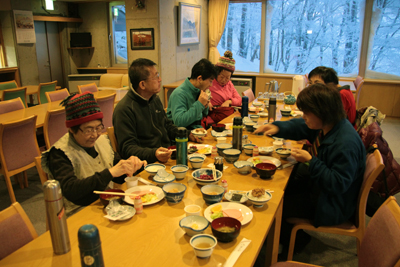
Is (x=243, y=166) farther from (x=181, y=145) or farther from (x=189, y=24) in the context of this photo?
(x=189, y=24)

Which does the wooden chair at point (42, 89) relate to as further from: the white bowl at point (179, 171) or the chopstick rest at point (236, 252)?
the chopstick rest at point (236, 252)

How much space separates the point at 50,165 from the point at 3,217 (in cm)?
43

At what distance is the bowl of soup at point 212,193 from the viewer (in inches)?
55.6

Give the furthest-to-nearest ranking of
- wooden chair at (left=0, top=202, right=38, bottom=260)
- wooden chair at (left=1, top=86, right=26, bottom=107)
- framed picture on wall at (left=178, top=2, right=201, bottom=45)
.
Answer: framed picture on wall at (left=178, top=2, right=201, bottom=45) < wooden chair at (left=1, top=86, right=26, bottom=107) < wooden chair at (left=0, top=202, right=38, bottom=260)

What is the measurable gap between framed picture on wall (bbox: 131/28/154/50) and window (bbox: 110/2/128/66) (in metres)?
2.79

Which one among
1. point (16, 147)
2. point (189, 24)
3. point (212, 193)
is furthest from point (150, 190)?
point (189, 24)

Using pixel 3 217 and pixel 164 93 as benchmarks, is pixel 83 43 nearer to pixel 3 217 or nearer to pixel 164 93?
pixel 164 93

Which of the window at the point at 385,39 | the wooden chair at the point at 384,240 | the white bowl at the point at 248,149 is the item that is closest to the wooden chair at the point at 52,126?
the white bowl at the point at 248,149

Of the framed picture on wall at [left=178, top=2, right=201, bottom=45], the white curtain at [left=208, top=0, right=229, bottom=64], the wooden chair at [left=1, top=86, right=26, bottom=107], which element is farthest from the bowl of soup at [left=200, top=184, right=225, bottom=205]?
the white curtain at [left=208, top=0, right=229, bottom=64]

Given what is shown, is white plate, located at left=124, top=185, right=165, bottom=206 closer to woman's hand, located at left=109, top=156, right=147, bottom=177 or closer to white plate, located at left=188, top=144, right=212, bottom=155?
woman's hand, located at left=109, top=156, right=147, bottom=177

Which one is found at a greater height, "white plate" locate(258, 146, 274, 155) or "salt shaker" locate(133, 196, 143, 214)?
"white plate" locate(258, 146, 274, 155)

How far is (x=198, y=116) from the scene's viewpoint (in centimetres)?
270

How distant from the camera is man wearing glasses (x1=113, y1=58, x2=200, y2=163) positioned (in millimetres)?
2041

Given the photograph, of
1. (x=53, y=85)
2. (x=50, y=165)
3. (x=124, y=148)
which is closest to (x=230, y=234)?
(x=50, y=165)
